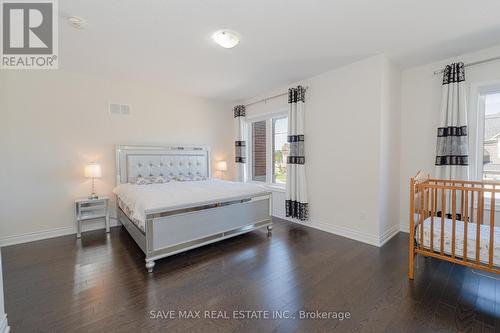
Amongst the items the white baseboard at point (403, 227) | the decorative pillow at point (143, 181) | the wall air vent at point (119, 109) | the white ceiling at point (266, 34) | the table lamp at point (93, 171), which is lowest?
the white baseboard at point (403, 227)

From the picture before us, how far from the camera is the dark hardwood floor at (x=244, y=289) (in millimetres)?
1715

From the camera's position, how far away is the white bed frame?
2543mm

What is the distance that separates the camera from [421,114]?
3.42 metres

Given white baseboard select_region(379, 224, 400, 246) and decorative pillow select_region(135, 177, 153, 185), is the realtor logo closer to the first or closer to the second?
decorative pillow select_region(135, 177, 153, 185)

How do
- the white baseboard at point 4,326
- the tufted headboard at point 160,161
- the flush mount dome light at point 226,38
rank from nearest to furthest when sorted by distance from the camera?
the white baseboard at point 4,326 → the flush mount dome light at point 226,38 → the tufted headboard at point 160,161

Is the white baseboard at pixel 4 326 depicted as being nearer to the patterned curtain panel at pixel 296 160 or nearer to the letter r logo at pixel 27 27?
the letter r logo at pixel 27 27

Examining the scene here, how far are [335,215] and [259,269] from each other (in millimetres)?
1757

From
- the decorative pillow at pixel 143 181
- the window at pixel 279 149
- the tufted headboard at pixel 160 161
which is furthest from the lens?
the window at pixel 279 149

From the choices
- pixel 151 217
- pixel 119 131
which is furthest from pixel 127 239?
pixel 119 131

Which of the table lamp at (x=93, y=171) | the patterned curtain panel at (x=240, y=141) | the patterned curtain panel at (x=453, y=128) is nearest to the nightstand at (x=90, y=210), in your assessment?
the table lamp at (x=93, y=171)

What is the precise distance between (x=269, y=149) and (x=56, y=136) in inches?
152

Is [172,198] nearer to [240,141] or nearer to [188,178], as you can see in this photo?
[188,178]

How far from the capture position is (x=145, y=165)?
169 inches

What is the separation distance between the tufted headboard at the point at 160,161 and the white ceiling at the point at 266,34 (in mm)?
1415
